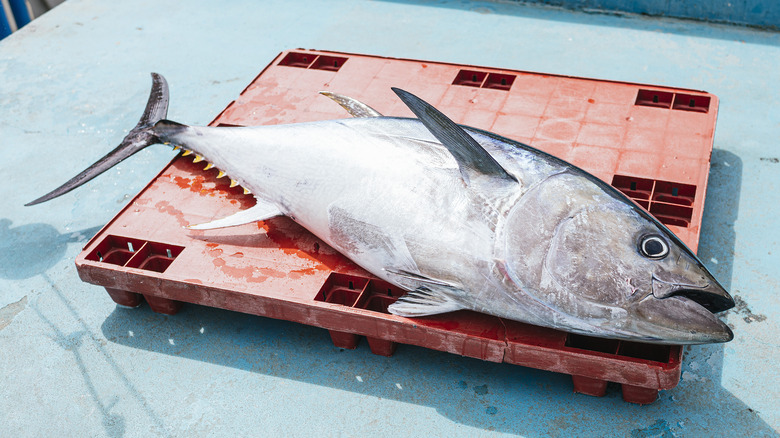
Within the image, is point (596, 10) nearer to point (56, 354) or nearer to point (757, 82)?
point (757, 82)

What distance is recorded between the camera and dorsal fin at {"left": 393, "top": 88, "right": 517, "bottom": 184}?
2750mm

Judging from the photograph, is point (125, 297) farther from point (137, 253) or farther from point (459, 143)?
point (459, 143)

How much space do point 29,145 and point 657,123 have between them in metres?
3.94

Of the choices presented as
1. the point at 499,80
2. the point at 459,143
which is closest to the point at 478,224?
the point at 459,143

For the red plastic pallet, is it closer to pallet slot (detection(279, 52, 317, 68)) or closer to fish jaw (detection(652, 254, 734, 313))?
pallet slot (detection(279, 52, 317, 68))

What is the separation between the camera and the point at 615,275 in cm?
246

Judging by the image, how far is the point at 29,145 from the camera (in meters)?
4.70

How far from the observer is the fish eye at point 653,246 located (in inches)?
96.8

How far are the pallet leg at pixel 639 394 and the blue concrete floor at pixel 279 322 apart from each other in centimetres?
4

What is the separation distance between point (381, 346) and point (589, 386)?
86cm

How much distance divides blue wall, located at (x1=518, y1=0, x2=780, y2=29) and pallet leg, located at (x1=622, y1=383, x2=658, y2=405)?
400 cm

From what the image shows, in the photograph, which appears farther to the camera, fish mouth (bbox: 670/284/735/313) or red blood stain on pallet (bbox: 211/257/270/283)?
red blood stain on pallet (bbox: 211/257/270/283)

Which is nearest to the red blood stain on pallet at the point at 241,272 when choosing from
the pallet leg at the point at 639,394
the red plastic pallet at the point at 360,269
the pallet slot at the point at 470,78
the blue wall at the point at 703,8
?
the red plastic pallet at the point at 360,269

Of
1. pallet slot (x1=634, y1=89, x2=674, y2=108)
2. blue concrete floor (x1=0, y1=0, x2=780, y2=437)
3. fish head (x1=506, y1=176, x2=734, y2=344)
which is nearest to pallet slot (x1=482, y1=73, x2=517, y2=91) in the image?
pallet slot (x1=634, y1=89, x2=674, y2=108)
